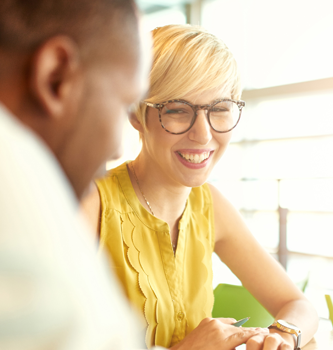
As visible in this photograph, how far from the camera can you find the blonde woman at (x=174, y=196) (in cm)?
118

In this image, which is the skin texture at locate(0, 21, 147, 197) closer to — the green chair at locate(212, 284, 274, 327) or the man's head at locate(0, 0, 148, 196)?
the man's head at locate(0, 0, 148, 196)

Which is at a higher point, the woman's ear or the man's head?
the man's head

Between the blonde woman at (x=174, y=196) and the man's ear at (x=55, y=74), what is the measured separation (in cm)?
83

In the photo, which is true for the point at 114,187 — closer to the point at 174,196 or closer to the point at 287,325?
the point at 174,196

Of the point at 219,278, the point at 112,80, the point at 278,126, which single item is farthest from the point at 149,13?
the point at 112,80

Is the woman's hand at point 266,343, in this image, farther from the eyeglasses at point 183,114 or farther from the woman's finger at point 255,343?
the eyeglasses at point 183,114

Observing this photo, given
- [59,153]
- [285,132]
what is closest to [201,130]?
[59,153]

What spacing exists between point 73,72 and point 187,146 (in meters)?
0.88

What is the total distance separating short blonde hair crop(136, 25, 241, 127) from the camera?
1.17 metres

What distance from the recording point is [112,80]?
429 mm

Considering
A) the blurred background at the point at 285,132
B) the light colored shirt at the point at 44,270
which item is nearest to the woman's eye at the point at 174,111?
the light colored shirt at the point at 44,270

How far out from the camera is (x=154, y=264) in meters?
1.25

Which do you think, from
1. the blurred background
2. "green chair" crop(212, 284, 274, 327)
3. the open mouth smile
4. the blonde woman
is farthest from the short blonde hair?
the blurred background

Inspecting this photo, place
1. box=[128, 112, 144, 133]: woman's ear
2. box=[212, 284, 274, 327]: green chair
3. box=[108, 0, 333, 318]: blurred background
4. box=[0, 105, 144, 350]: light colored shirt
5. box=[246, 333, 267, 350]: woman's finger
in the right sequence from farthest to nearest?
box=[108, 0, 333, 318]: blurred background, box=[212, 284, 274, 327]: green chair, box=[128, 112, 144, 133]: woman's ear, box=[246, 333, 267, 350]: woman's finger, box=[0, 105, 144, 350]: light colored shirt
